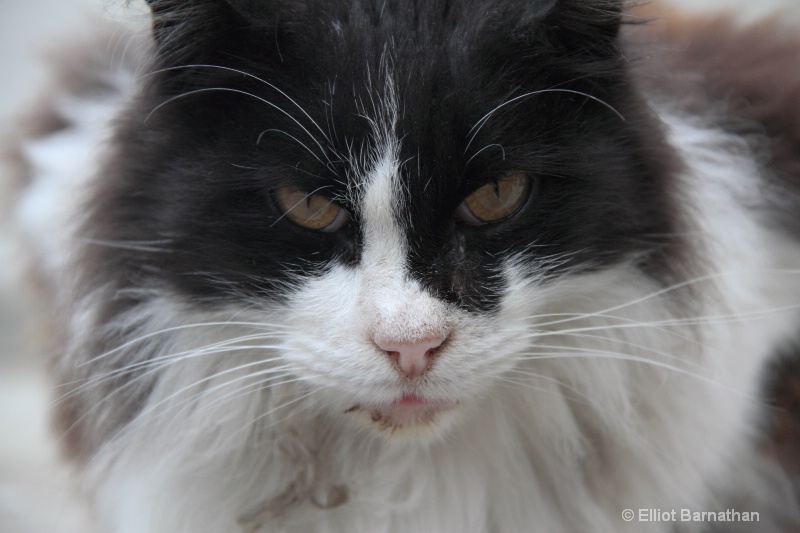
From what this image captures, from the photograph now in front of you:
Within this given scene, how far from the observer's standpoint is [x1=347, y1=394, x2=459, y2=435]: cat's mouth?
106 cm

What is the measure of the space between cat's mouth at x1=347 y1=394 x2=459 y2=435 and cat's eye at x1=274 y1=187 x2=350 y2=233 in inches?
9.4

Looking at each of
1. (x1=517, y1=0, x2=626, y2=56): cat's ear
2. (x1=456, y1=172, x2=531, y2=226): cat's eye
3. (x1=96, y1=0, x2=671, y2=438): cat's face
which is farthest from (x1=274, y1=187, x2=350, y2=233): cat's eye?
(x1=517, y1=0, x2=626, y2=56): cat's ear

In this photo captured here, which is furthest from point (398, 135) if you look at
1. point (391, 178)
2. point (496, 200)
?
point (496, 200)

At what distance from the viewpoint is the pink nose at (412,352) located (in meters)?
0.97

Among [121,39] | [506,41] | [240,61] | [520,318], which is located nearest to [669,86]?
[506,41]

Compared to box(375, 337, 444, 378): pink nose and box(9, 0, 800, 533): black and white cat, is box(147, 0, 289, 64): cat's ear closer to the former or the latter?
box(9, 0, 800, 533): black and white cat

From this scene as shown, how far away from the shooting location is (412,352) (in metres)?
0.98

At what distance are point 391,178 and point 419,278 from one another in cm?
13

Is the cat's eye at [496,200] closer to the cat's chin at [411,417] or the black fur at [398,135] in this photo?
the black fur at [398,135]

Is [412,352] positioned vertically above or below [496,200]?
below

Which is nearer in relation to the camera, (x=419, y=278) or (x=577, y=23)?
(x=419, y=278)

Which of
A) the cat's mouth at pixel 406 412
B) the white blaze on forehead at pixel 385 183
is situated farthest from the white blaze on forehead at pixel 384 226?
the cat's mouth at pixel 406 412

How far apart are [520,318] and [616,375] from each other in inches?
9.9

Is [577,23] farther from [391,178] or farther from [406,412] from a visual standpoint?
[406,412]
